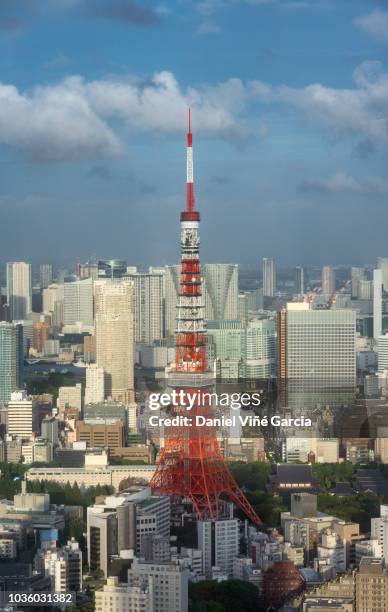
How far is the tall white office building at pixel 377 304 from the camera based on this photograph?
15.5 metres

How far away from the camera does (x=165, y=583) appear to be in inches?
265

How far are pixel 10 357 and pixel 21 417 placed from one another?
272cm

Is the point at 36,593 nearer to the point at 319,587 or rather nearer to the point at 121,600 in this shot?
the point at 121,600

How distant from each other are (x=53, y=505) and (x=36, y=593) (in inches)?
97.0

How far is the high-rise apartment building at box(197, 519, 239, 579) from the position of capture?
25.4ft

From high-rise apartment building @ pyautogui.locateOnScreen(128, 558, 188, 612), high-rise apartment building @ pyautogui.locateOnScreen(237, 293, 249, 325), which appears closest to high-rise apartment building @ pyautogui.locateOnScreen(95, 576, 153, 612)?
high-rise apartment building @ pyautogui.locateOnScreen(128, 558, 188, 612)

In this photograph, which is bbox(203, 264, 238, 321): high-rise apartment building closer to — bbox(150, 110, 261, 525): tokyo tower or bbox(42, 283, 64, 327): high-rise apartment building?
bbox(150, 110, 261, 525): tokyo tower

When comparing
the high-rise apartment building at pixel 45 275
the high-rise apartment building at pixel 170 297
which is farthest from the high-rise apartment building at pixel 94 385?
the high-rise apartment building at pixel 45 275

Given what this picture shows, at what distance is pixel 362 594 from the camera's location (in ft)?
21.7

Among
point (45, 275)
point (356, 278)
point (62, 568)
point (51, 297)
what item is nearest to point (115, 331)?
point (45, 275)

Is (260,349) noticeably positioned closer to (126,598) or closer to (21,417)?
(21,417)

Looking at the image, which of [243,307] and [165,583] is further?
[243,307]

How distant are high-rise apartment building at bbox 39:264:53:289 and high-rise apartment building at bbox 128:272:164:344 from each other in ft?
2.95

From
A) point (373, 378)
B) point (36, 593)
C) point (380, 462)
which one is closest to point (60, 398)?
point (373, 378)
